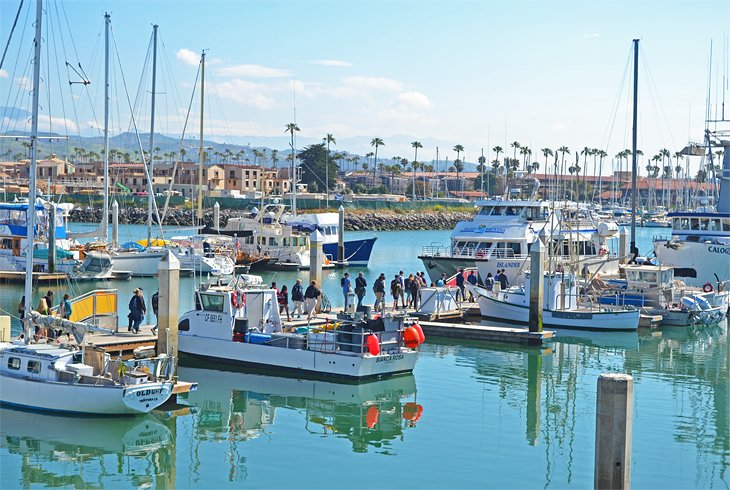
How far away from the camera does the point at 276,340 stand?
85.3ft

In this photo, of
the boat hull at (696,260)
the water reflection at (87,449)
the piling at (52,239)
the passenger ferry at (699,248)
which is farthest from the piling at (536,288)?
the piling at (52,239)

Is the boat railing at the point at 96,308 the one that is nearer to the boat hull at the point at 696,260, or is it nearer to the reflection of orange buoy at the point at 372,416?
the reflection of orange buoy at the point at 372,416

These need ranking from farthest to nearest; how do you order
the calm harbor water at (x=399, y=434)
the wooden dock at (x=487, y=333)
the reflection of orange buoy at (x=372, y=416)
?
the wooden dock at (x=487, y=333) < the reflection of orange buoy at (x=372, y=416) < the calm harbor water at (x=399, y=434)

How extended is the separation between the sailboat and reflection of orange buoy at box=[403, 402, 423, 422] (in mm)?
5436

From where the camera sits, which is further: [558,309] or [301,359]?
[558,309]

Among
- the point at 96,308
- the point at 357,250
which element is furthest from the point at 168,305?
the point at 357,250

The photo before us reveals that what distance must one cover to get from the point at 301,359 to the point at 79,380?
20.9 feet

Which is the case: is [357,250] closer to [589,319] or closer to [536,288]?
[589,319]

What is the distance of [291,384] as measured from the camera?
25.1 m

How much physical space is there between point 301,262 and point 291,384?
34511 millimetres

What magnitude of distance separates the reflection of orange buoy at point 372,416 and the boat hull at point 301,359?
1.71 m

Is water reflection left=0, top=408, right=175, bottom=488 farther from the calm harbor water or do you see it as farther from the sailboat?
the sailboat

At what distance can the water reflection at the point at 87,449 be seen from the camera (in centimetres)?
1797

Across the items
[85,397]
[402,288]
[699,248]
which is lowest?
[85,397]
